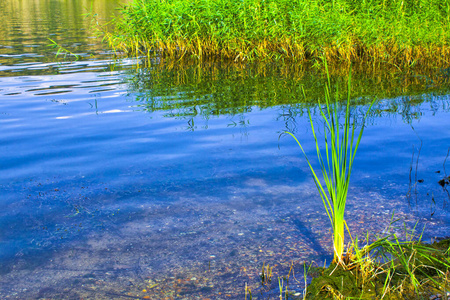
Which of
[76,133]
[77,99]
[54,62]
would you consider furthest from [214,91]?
[54,62]

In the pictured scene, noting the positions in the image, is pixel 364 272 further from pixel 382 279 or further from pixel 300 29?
pixel 300 29

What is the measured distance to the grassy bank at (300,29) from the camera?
35.4 feet

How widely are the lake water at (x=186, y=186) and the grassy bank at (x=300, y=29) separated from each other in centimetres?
223

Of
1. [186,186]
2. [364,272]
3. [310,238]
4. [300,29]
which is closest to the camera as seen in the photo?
[364,272]

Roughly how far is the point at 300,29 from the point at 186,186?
774 centimetres

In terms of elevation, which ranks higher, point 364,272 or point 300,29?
point 300,29

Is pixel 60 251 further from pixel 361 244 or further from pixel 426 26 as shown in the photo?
pixel 426 26

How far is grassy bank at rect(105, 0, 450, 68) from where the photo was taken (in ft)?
35.4

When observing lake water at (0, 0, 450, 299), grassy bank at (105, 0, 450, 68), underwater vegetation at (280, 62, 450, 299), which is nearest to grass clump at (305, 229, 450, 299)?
underwater vegetation at (280, 62, 450, 299)

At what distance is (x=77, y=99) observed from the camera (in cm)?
864

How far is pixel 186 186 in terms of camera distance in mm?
4520

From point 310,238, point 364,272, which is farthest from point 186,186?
point 364,272

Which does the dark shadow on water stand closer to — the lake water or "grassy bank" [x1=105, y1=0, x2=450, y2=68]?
the lake water

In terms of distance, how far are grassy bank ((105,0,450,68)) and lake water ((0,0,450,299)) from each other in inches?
87.8
